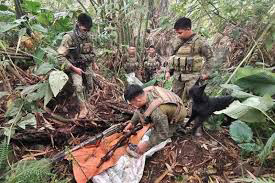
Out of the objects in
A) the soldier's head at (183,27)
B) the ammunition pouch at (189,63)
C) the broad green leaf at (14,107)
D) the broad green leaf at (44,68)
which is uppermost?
the soldier's head at (183,27)

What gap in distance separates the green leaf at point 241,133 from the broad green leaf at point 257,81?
58 cm

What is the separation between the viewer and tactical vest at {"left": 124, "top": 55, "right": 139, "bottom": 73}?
740 centimetres

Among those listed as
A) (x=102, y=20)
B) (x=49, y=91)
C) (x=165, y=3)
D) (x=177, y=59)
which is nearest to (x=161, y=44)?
(x=165, y=3)

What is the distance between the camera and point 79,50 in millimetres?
4613

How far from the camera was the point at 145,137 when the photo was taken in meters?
3.78

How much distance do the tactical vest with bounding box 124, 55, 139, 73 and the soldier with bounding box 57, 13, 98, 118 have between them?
8.51ft

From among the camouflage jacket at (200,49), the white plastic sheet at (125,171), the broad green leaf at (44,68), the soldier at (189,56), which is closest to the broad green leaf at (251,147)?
the white plastic sheet at (125,171)

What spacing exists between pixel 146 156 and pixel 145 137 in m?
0.31

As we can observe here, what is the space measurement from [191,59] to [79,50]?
177 cm

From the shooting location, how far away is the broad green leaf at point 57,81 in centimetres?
391

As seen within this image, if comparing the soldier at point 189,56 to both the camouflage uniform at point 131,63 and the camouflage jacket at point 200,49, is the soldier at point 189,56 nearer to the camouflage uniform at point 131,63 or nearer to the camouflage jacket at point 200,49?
the camouflage jacket at point 200,49

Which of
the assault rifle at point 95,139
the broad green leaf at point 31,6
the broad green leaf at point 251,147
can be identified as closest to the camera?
the broad green leaf at point 251,147

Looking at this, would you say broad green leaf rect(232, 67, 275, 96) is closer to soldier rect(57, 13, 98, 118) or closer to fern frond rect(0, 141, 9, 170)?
soldier rect(57, 13, 98, 118)

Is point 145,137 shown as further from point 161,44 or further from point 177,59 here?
point 161,44
